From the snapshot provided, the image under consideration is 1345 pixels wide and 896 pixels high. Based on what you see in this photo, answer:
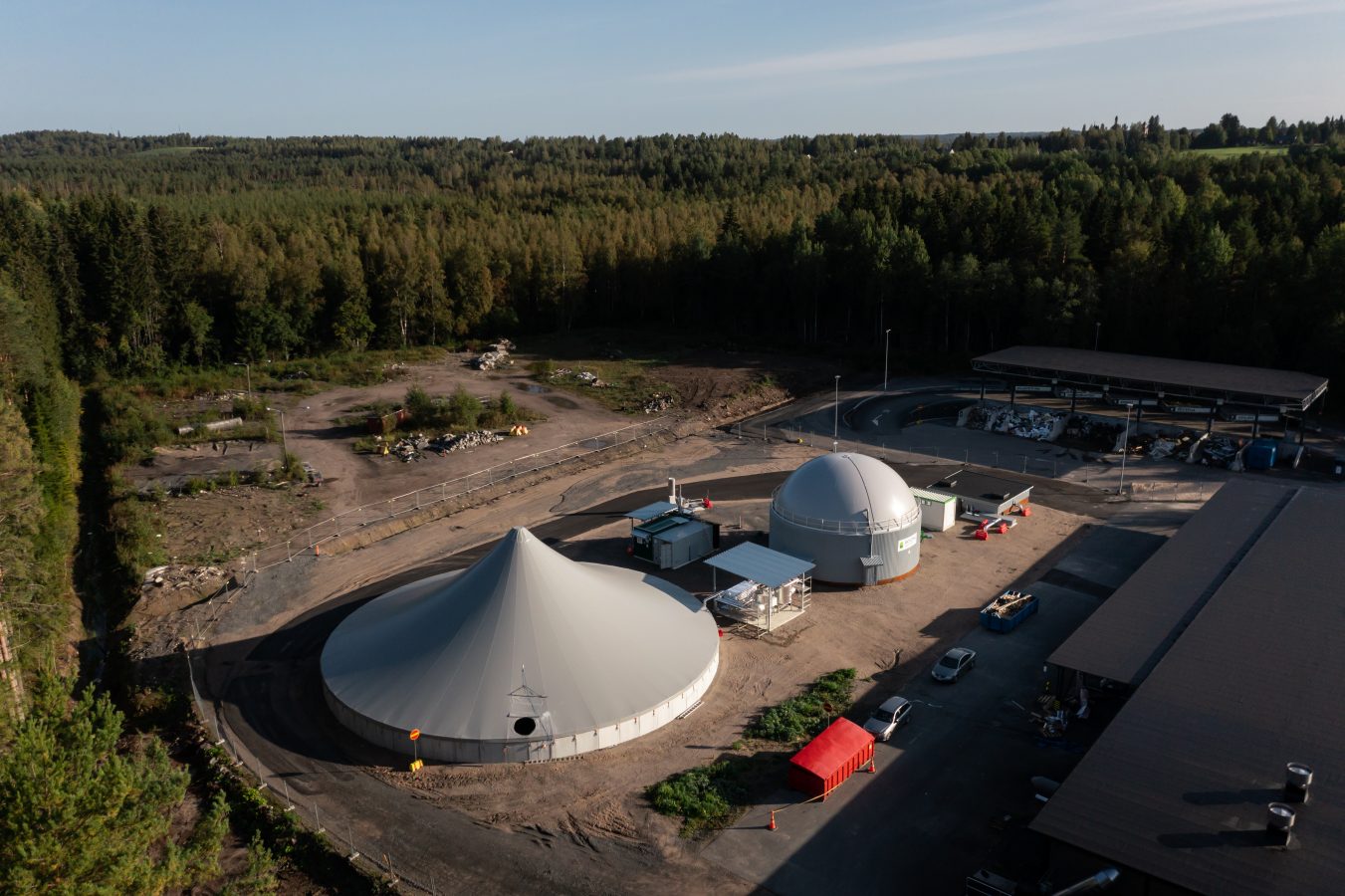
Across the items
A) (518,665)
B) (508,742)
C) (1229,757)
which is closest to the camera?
(1229,757)

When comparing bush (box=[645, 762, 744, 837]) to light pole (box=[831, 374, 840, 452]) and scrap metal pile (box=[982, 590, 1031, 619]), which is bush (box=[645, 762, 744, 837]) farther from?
light pole (box=[831, 374, 840, 452])

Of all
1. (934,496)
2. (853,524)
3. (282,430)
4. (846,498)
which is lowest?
(934,496)

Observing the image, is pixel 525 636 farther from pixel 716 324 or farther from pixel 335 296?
pixel 716 324

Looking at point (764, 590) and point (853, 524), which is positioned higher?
point (853, 524)

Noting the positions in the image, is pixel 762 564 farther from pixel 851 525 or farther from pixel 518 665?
pixel 518 665

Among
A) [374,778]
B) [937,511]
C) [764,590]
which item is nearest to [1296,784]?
[764,590]

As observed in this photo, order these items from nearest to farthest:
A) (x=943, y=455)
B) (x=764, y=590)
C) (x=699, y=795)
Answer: (x=699, y=795) < (x=764, y=590) < (x=943, y=455)

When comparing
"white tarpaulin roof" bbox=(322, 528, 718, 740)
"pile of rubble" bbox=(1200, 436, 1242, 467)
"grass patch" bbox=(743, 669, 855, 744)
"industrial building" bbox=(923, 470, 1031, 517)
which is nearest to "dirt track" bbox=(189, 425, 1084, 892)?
"grass patch" bbox=(743, 669, 855, 744)
